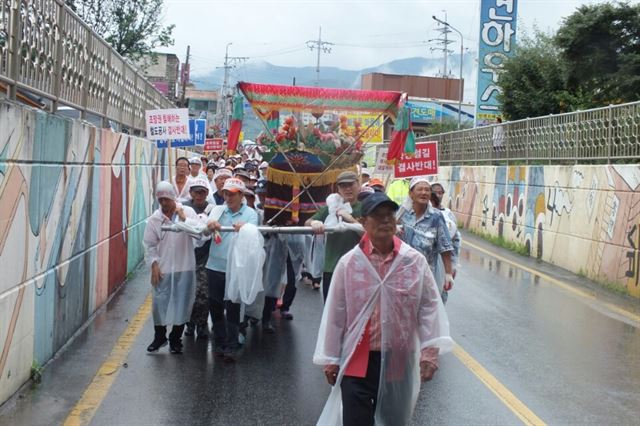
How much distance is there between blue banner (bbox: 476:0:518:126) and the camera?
30125 mm

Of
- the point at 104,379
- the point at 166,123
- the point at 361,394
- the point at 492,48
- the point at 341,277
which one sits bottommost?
the point at 104,379

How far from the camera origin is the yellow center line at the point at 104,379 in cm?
603

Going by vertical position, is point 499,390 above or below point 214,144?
below

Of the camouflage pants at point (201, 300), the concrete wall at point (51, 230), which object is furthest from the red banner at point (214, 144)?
the camouflage pants at point (201, 300)

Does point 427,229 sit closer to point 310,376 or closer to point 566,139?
point 310,376

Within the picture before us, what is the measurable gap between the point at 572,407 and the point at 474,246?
12.4 m

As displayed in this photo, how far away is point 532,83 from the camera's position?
30156 mm

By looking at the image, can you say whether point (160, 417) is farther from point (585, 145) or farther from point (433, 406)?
point (585, 145)

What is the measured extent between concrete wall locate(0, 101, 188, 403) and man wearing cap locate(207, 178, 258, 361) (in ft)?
4.61

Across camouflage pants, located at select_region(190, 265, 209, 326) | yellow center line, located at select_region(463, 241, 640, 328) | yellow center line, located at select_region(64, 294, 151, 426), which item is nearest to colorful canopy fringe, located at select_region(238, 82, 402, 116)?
camouflage pants, located at select_region(190, 265, 209, 326)

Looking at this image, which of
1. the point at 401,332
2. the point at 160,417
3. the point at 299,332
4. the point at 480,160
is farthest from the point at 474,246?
the point at 401,332

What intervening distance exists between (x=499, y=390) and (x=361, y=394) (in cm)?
294

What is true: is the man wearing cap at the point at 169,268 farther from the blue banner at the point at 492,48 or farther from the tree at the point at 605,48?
the blue banner at the point at 492,48

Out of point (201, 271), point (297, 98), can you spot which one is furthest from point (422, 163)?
point (201, 271)
